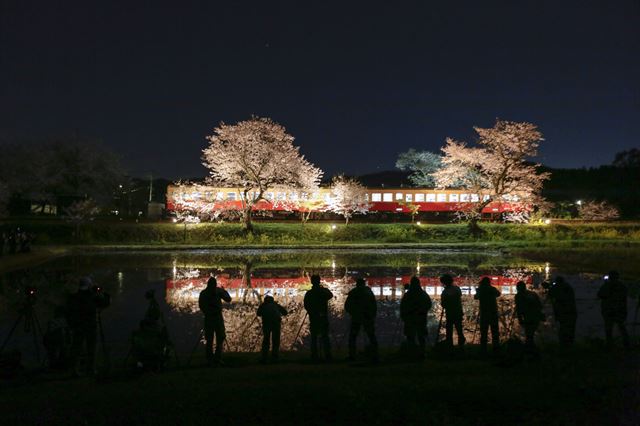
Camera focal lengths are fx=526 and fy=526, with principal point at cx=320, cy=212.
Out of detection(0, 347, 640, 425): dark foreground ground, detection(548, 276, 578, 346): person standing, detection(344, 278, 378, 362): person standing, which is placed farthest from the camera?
detection(548, 276, 578, 346): person standing

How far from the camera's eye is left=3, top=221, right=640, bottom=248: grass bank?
117 ft

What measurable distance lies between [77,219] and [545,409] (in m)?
34.4

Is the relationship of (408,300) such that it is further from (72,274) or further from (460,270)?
(72,274)

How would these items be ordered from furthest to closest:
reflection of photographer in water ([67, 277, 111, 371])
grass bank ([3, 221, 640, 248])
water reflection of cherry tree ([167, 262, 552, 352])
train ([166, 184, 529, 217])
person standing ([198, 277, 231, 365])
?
train ([166, 184, 529, 217]), grass bank ([3, 221, 640, 248]), water reflection of cherry tree ([167, 262, 552, 352]), person standing ([198, 277, 231, 365]), reflection of photographer in water ([67, 277, 111, 371])

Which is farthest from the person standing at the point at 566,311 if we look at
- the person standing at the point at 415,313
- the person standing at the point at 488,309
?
the person standing at the point at 415,313

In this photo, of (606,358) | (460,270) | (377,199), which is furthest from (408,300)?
(377,199)

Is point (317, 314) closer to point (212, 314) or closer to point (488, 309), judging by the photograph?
point (212, 314)

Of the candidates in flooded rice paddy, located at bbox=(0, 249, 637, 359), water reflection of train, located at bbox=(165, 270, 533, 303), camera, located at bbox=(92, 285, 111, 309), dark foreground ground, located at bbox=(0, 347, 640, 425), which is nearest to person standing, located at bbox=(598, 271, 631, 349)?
dark foreground ground, located at bbox=(0, 347, 640, 425)

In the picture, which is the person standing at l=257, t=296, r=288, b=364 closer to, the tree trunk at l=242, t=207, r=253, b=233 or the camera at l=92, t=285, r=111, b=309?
the camera at l=92, t=285, r=111, b=309

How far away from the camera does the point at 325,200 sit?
44562 millimetres

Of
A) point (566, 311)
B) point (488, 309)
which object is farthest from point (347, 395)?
point (566, 311)

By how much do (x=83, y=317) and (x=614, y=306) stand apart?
815 cm

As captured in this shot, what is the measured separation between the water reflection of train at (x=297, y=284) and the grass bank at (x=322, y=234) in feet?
47.8

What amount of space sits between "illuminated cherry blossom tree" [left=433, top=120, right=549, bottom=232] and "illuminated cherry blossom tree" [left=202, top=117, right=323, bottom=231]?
1351cm
